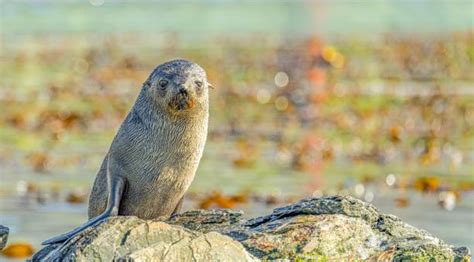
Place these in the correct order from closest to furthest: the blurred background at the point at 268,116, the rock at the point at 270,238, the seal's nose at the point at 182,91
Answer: the rock at the point at 270,238, the seal's nose at the point at 182,91, the blurred background at the point at 268,116

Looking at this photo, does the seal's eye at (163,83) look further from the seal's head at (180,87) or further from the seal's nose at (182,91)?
the seal's nose at (182,91)

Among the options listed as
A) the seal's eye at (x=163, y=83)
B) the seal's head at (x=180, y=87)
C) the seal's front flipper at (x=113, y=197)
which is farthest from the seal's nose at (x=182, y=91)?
the seal's front flipper at (x=113, y=197)

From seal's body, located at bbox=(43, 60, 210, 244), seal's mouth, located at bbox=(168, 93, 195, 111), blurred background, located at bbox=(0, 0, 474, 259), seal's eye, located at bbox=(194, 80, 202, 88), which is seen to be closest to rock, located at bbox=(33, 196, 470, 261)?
seal's body, located at bbox=(43, 60, 210, 244)

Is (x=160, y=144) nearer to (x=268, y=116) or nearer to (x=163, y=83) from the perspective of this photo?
(x=163, y=83)

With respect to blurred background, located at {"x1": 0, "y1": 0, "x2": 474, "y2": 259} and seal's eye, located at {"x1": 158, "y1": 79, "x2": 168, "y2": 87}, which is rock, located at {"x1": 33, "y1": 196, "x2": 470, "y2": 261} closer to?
seal's eye, located at {"x1": 158, "y1": 79, "x2": 168, "y2": 87}

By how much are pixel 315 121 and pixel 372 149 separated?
116 inches

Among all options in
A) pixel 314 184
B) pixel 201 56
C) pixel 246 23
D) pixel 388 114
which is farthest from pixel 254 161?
pixel 246 23

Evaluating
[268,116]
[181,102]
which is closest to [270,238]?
[181,102]

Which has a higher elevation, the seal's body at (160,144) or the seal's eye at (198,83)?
the seal's eye at (198,83)

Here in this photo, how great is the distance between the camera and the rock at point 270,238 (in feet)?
22.0

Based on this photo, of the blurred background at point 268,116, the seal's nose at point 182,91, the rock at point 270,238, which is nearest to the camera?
the rock at point 270,238

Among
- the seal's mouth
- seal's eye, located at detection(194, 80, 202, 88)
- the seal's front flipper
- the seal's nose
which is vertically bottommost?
the seal's front flipper

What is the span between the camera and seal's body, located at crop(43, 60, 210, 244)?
25.9 feet

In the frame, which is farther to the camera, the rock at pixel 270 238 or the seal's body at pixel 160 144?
the seal's body at pixel 160 144
